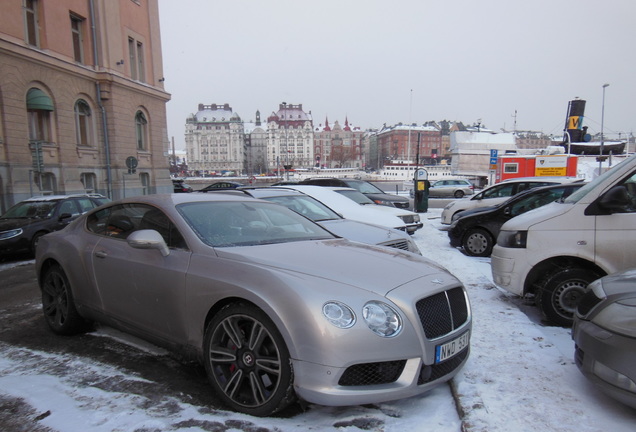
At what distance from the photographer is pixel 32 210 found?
413 inches

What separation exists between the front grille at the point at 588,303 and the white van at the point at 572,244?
1386 mm

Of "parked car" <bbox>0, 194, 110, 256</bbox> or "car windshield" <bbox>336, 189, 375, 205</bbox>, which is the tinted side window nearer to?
"parked car" <bbox>0, 194, 110, 256</bbox>

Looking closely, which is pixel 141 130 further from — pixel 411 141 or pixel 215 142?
pixel 215 142

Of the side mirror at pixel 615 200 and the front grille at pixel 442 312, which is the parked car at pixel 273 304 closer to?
the front grille at pixel 442 312

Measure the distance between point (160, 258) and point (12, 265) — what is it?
320 inches

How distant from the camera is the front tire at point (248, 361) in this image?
8.75 feet

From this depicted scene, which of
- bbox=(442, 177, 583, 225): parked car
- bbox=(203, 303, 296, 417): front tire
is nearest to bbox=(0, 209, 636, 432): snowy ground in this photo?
bbox=(203, 303, 296, 417): front tire

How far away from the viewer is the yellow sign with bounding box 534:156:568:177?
71.3 feet

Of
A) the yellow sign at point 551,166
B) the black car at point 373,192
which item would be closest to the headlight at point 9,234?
the black car at point 373,192

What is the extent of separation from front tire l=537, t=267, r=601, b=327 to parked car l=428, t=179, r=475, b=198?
25777 mm

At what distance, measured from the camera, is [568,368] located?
3451 millimetres

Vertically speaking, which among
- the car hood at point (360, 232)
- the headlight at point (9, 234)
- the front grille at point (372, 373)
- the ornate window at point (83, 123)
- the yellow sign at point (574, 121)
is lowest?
the headlight at point (9, 234)

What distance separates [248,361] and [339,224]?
386 centimetres

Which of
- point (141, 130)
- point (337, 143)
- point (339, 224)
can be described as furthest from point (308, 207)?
point (337, 143)
